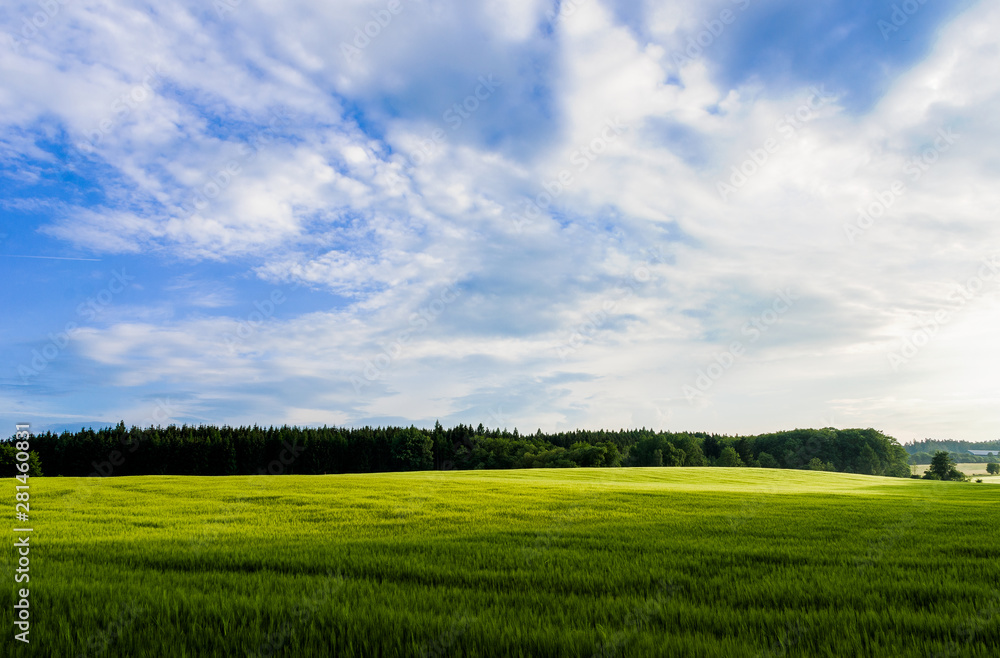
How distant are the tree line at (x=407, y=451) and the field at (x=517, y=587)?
323 feet

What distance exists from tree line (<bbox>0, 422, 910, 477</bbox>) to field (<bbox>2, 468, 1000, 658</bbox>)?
9831 cm

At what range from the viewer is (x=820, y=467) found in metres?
130

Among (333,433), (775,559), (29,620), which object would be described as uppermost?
(29,620)

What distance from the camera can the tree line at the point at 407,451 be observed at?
339 ft

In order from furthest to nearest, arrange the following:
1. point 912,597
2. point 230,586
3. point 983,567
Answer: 1. point 983,567
2. point 230,586
3. point 912,597

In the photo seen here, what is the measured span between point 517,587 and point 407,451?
382 feet

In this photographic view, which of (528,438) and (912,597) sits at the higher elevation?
(912,597)

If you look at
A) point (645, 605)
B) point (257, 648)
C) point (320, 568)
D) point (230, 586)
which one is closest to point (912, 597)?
point (645, 605)

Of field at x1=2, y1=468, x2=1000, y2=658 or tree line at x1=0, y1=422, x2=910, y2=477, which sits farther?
tree line at x1=0, y1=422, x2=910, y2=477

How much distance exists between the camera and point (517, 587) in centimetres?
736

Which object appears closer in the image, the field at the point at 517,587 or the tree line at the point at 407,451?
the field at the point at 517,587

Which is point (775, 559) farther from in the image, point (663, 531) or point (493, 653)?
point (493, 653)

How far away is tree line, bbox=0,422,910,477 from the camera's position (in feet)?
339

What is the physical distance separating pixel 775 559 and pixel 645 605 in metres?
4.67
